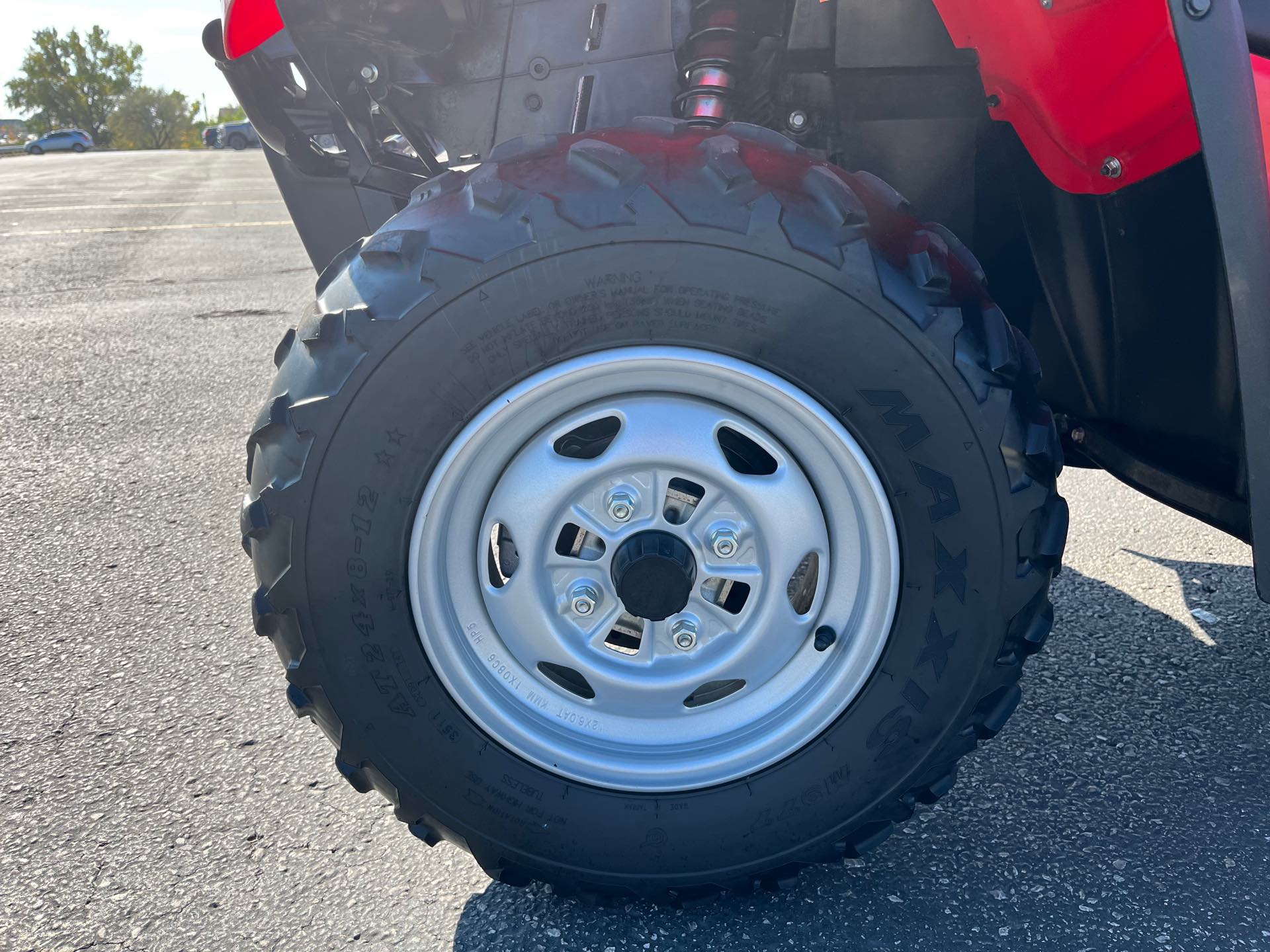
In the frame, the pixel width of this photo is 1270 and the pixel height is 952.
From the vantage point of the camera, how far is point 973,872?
1908 millimetres

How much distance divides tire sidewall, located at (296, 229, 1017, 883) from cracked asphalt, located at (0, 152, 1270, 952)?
20 cm

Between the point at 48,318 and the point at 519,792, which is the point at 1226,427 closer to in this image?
the point at 519,792

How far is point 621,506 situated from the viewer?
1762 mm

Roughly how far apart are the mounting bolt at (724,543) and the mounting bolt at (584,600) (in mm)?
224

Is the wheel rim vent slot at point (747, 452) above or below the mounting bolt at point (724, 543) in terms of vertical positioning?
above

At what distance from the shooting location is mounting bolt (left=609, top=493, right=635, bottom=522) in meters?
1.76

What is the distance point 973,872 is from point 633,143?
1443 mm

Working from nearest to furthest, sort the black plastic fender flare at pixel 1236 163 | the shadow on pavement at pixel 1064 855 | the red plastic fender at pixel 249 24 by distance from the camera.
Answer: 1. the black plastic fender flare at pixel 1236 163
2. the shadow on pavement at pixel 1064 855
3. the red plastic fender at pixel 249 24

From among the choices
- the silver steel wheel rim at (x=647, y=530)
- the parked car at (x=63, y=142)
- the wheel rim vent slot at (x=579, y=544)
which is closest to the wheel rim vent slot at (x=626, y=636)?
the silver steel wheel rim at (x=647, y=530)

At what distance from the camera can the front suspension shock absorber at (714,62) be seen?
2.00m

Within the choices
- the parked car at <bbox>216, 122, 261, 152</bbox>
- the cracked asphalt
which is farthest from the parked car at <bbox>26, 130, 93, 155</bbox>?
the cracked asphalt

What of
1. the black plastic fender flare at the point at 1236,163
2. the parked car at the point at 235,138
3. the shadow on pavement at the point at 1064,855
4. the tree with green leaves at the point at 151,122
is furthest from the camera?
the tree with green leaves at the point at 151,122

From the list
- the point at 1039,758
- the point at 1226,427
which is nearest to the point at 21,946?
the point at 1039,758

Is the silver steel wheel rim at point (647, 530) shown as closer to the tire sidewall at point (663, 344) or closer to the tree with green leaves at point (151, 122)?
the tire sidewall at point (663, 344)
